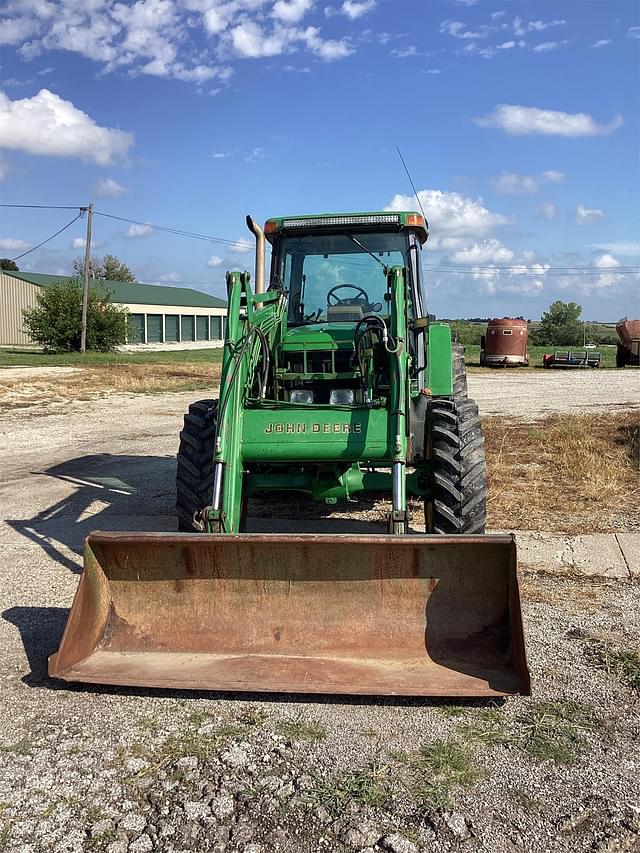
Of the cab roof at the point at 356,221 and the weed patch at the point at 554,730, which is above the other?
the cab roof at the point at 356,221

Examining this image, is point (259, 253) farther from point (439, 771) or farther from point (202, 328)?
point (202, 328)

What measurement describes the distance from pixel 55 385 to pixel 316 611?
56.4ft

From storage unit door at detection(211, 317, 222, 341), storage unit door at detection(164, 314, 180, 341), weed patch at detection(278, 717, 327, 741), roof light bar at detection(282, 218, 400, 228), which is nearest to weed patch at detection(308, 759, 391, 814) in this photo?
weed patch at detection(278, 717, 327, 741)

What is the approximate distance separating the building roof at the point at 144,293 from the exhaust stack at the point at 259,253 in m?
43.8

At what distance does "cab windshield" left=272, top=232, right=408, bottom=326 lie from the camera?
264 inches

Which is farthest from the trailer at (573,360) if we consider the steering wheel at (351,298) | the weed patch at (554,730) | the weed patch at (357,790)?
the weed patch at (357,790)

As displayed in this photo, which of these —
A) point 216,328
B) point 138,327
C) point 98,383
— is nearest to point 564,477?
point 98,383

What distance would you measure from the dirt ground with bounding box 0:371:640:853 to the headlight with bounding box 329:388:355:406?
2.04 m

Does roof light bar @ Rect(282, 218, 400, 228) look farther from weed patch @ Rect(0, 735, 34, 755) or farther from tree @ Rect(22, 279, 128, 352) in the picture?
tree @ Rect(22, 279, 128, 352)

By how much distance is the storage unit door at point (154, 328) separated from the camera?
54250mm

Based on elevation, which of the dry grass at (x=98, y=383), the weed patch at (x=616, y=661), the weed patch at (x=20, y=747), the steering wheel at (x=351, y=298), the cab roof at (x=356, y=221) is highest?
the cab roof at (x=356, y=221)

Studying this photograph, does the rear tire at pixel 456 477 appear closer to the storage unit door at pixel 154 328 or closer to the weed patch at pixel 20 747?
the weed patch at pixel 20 747

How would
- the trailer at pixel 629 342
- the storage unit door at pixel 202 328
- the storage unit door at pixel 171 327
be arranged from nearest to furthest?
1. the trailer at pixel 629 342
2. the storage unit door at pixel 171 327
3. the storage unit door at pixel 202 328

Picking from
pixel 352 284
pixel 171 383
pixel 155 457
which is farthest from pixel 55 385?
pixel 352 284
